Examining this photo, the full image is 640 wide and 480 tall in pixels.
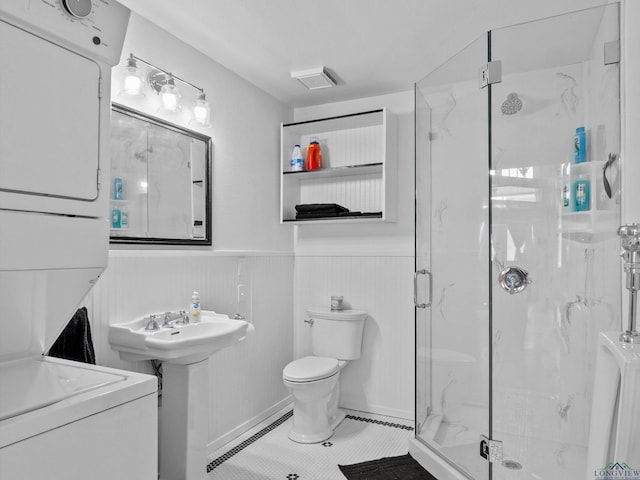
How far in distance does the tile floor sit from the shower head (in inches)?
79.4

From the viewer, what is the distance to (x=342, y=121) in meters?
3.12

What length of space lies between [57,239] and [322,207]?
2.09 m

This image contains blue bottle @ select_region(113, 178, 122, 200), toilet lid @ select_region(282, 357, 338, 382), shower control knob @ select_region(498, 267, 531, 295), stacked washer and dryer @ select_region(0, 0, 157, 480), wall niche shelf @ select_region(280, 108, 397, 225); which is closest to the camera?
stacked washer and dryer @ select_region(0, 0, 157, 480)

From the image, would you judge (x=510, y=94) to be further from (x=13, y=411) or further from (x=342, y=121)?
(x=13, y=411)

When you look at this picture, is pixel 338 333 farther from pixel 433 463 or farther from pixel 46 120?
pixel 46 120

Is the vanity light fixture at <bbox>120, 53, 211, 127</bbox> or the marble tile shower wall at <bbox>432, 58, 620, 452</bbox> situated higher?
the vanity light fixture at <bbox>120, 53, 211, 127</bbox>

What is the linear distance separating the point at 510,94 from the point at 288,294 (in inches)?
82.0

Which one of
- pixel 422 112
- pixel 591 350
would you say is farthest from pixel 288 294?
pixel 591 350

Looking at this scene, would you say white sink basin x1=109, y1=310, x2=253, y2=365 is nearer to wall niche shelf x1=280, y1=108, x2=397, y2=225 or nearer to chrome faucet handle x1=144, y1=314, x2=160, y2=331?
chrome faucet handle x1=144, y1=314, x2=160, y2=331

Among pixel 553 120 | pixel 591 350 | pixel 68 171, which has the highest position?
pixel 553 120

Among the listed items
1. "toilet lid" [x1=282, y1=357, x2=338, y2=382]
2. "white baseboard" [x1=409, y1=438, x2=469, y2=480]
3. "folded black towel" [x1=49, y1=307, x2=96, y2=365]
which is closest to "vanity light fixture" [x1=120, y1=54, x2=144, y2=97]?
"folded black towel" [x1=49, y1=307, x2=96, y2=365]

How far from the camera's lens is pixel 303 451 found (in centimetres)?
254

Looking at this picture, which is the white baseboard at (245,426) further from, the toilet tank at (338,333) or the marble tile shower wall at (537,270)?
the marble tile shower wall at (537,270)

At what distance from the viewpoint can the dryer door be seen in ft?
3.44
